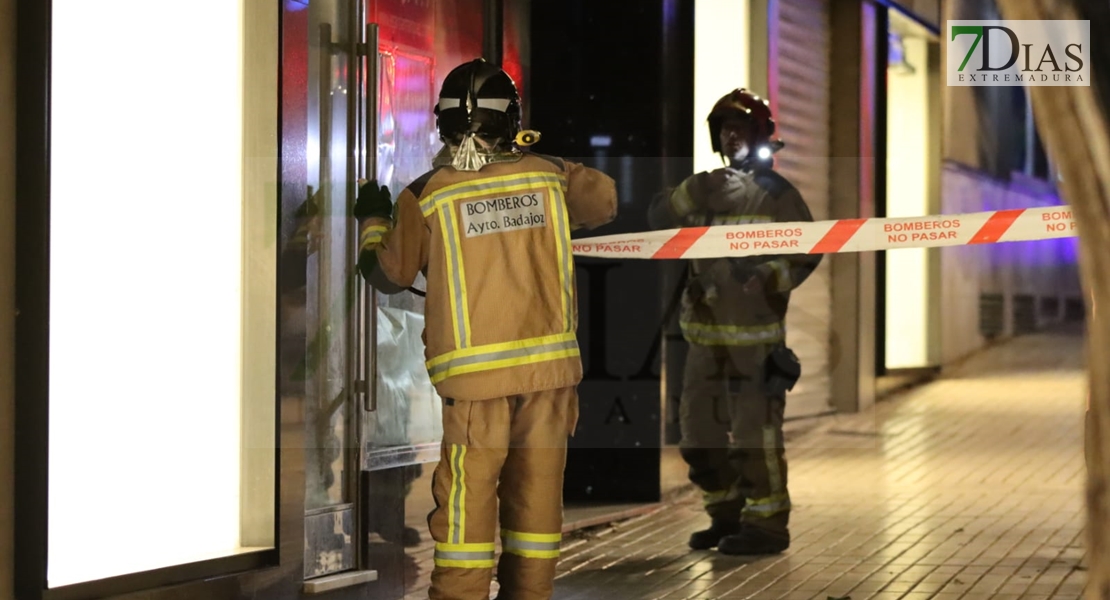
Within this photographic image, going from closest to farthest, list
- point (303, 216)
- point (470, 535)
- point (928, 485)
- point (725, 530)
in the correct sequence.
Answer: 1. point (470, 535)
2. point (303, 216)
3. point (725, 530)
4. point (928, 485)

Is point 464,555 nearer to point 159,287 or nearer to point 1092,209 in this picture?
point 159,287

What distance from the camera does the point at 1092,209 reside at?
284 cm

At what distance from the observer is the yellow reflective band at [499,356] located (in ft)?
15.5

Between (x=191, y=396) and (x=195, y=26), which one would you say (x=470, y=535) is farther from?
(x=195, y=26)

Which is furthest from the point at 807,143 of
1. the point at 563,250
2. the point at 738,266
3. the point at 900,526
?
the point at 563,250

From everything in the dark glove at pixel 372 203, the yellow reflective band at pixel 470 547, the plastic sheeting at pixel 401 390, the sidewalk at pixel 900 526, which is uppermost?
the dark glove at pixel 372 203

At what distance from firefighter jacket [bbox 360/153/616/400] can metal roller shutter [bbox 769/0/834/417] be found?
6090 mm

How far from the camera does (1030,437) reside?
35.9 feet

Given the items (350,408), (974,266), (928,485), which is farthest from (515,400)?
(974,266)

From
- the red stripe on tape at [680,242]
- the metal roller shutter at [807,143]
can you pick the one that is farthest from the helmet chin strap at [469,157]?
the metal roller shutter at [807,143]

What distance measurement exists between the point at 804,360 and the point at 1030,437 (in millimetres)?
1745

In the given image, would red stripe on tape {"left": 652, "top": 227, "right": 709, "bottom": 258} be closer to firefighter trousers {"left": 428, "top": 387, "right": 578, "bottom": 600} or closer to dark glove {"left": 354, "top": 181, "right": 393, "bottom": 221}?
firefighter trousers {"left": 428, "top": 387, "right": 578, "bottom": 600}

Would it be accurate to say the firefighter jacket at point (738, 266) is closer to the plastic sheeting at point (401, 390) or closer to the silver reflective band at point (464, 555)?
the plastic sheeting at point (401, 390)

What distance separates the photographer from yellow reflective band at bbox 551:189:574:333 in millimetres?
4879
